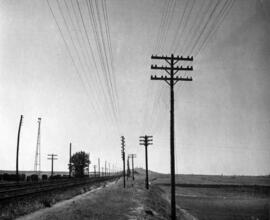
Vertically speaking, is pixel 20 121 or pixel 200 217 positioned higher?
pixel 20 121

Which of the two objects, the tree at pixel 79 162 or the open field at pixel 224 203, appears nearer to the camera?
the open field at pixel 224 203

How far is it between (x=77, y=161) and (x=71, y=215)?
312ft

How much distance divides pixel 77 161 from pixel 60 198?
84384 mm

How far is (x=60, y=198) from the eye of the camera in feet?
90.6

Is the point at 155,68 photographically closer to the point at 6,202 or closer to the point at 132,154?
the point at 6,202

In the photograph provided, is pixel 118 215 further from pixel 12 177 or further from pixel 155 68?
pixel 12 177

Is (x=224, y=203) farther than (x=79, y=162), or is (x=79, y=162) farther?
(x=79, y=162)

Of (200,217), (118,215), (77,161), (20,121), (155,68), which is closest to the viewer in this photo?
(118,215)

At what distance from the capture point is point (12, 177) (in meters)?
51.2

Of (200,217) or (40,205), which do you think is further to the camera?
(200,217)

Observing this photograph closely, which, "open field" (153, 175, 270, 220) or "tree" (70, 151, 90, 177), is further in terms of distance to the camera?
"tree" (70, 151, 90, 177)

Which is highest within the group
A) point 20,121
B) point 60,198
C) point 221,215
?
point 20,121

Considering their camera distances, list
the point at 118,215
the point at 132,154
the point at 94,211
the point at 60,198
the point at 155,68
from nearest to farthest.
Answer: the point at 118,215 < the point at 94,211 < the point at 155,68 < the point at 60,198 < the point at 132,154

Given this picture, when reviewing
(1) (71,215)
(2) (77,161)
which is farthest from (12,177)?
(2) (77,161)
